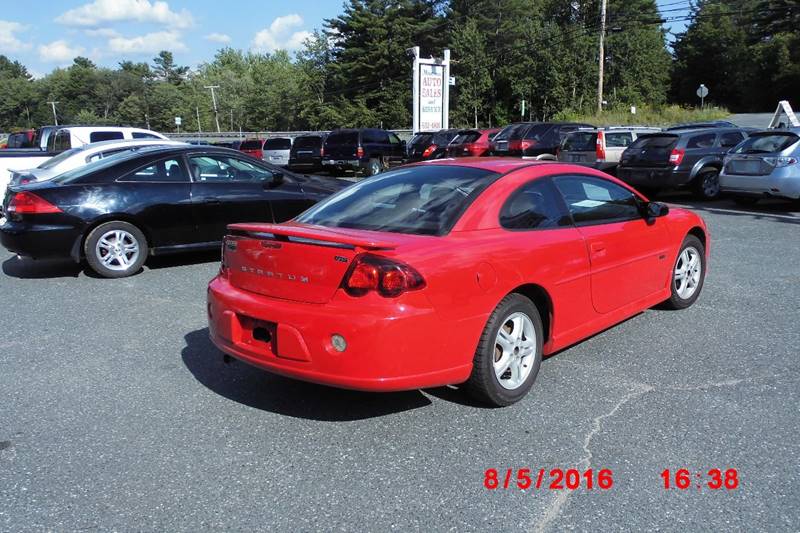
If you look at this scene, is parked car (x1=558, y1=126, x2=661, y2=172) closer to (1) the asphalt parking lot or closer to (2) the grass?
(1) the asphalt parking lot

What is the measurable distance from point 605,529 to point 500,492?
0.49m

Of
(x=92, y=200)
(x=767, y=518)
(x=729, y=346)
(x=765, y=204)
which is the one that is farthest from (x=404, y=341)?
(x=765, y=204)

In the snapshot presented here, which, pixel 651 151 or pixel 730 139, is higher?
pixel 730 139

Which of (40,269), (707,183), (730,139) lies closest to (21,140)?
(40,269)

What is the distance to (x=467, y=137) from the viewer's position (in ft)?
73.4

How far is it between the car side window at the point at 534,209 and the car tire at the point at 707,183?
1103 centimetres

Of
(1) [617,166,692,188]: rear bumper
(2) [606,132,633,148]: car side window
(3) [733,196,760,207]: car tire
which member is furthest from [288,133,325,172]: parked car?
(3) [733,196,760,207]: car tire

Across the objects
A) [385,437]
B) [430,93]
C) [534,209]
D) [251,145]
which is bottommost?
[385,437]

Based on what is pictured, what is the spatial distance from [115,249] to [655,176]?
435 inches

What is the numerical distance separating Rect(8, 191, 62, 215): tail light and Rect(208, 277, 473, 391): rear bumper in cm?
483

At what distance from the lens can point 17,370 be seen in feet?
15.4

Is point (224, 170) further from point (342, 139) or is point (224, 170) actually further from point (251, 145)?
point (251, 145)

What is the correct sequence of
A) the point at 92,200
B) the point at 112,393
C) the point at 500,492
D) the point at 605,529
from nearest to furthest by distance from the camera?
the point at 605,529 < the point at 500,492 < the point at 112,393 < the point at 92,200

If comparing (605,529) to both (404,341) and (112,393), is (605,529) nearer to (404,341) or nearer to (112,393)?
(404,341)
